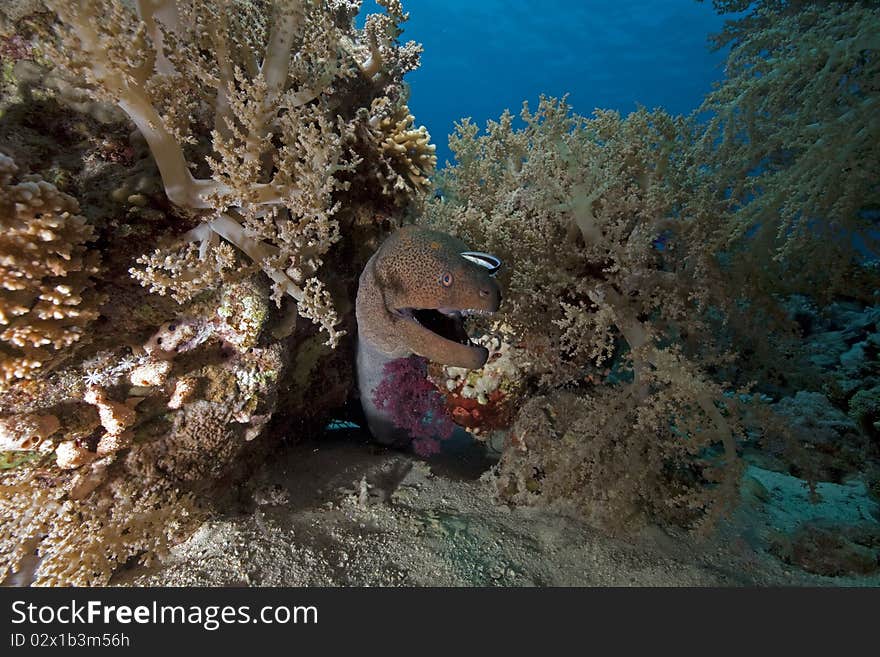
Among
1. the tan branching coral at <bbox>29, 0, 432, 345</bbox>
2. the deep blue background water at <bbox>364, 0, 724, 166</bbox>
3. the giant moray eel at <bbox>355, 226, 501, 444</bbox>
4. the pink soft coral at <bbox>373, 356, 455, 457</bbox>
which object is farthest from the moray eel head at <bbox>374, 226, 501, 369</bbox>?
the deep blue background water at <bbox>364, 0, 724, 166</bbox>

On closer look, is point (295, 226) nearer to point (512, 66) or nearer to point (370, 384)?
point (370, 384)

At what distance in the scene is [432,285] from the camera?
2625mm

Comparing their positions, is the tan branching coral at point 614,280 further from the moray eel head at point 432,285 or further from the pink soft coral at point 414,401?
the moray eel head at point 432,285

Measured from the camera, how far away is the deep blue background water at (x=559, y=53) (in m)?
80.7

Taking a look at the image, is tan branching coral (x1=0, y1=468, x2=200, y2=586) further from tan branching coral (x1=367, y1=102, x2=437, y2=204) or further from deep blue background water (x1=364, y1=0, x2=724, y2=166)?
deep blue background water (x1=364, y1=0, x2=724, y2=166)

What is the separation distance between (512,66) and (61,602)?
147 meters

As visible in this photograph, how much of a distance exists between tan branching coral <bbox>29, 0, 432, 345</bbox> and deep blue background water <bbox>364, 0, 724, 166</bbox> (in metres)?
66.1

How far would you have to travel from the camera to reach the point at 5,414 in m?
2.02

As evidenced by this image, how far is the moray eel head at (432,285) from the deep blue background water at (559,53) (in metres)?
66.3

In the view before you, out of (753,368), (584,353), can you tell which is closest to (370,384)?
(584,353)

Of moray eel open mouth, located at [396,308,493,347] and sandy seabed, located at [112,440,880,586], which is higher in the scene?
moray eel open mouth, located at [396,308,493,347]

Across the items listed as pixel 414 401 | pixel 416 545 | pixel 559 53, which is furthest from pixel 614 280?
pixel 559 53

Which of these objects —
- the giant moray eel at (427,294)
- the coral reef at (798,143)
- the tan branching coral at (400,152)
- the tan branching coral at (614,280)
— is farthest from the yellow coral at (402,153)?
the coral reef at (798,143)

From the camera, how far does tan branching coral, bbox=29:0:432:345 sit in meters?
1.99
